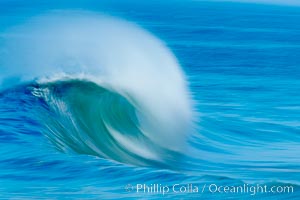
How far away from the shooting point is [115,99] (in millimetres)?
18000

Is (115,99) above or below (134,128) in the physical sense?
above

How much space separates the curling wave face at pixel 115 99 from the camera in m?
15.1

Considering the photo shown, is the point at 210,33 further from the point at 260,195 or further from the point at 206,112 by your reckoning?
the point at 260,195

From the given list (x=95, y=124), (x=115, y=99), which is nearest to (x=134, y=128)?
(x=95, y=124)

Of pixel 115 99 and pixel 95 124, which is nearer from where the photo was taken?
pixel 95 124

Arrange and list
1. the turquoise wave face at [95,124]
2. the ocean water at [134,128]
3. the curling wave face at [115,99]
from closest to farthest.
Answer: the ocean water at [134,128] → the turquoise wave face at [95,124] → the curling wave face at [115,99]

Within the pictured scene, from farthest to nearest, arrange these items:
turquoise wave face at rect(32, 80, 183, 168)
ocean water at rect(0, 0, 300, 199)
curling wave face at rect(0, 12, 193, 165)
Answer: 1. curling wave face at rect(0, 12, 193, 165)
2. turquoise wave face at rect(32, 80, 183, 168)
3. ocean water at rect(0, 0, 300, 199)

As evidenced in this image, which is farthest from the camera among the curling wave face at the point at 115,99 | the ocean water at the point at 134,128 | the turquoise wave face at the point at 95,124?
the curling wave face at the point at 115,99

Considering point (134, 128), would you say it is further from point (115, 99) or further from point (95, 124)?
point (115, 99)

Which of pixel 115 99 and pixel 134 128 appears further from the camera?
pixel 115 99

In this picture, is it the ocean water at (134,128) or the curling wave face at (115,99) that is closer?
the ocean water at (134,128)

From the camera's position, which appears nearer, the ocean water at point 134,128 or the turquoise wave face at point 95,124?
the ocean water at point 134,128

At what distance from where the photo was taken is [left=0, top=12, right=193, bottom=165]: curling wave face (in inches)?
595

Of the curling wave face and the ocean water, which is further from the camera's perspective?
the curling wave face
